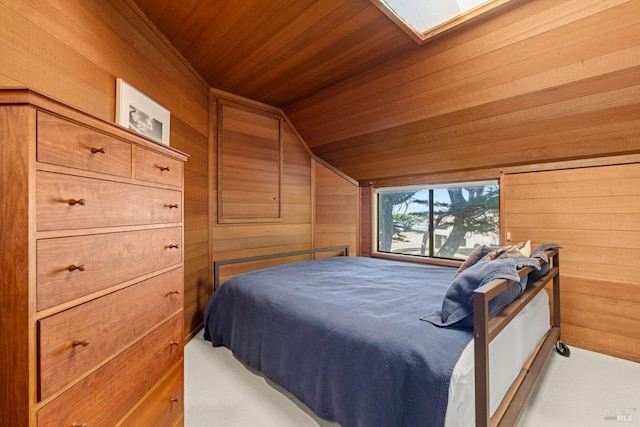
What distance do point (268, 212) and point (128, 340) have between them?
2630 mm

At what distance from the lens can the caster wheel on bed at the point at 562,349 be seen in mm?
2283

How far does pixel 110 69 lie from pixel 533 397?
3246mm

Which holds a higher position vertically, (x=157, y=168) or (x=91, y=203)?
(x=157, y=168)

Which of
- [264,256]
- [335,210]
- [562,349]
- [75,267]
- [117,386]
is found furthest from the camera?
[335,210]

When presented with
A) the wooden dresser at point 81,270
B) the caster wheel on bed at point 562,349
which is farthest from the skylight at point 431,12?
the caster wheel on bed at point 562,349

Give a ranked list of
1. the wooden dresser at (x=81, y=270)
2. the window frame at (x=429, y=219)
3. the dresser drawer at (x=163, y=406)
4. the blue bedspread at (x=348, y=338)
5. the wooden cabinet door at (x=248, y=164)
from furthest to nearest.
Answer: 1. the wooden cabinet door at (x=248, y=164)
2. the window frame at (x=429, y=219)
3. the blue bedspread at (x=348, y=338)
4. the dresser drawer at (x=163, y=406)
5. the wooden dresser at (x=81, y=270)

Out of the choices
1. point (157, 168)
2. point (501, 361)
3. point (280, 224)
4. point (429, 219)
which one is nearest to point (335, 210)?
point (280, 224)

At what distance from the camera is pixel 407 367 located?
3.78ft

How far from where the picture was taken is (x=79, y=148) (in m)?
0.80

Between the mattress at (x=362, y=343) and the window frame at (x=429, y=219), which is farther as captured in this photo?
the window frame at (x=429, y=219)

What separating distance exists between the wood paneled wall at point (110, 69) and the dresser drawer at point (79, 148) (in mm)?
67

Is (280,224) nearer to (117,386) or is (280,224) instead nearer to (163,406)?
(163,406)

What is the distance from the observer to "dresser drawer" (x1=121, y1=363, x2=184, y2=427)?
3.41ft

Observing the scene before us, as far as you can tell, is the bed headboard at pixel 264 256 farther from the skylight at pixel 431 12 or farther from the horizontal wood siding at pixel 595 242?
the skylight at pixel 431 12
